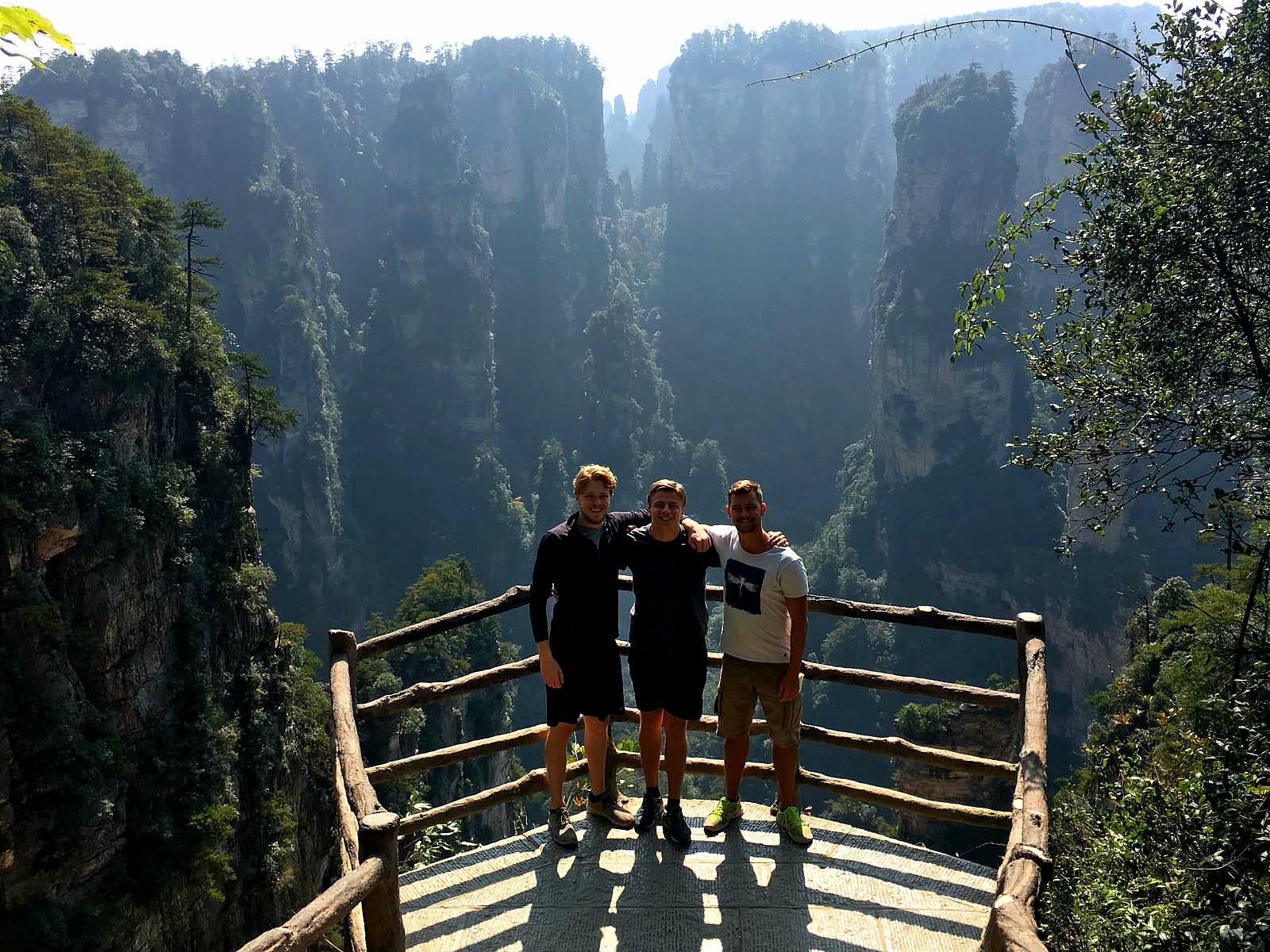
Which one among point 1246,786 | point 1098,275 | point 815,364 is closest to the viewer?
point 1246,786

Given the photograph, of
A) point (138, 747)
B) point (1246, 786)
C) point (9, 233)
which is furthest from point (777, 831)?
point (9, 233)

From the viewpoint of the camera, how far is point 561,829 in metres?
4.06

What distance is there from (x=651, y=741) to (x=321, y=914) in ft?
6.41

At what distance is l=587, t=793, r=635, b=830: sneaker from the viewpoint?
4.17 metres

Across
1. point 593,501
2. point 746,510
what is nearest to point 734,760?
point 746,510

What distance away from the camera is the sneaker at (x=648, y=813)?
4.12 metres

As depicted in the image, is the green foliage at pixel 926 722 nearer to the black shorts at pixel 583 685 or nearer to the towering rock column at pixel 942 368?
the black shorts at pixel 583 685

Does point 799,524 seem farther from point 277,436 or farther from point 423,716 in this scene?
point 277,436

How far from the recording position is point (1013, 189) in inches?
2601

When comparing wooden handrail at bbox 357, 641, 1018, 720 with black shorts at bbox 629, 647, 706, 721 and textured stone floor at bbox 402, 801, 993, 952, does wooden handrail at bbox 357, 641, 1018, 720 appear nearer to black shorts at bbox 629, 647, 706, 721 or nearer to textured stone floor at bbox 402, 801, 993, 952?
black shorts at bbox 629, 647, 706, 721

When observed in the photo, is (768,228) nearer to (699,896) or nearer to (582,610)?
(582,610)

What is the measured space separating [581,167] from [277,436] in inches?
3007

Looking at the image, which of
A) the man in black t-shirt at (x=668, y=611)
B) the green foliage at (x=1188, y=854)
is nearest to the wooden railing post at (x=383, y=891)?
the man in black t-shirt at (x=668, y=611)

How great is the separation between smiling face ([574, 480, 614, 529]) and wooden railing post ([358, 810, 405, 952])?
1.47m
